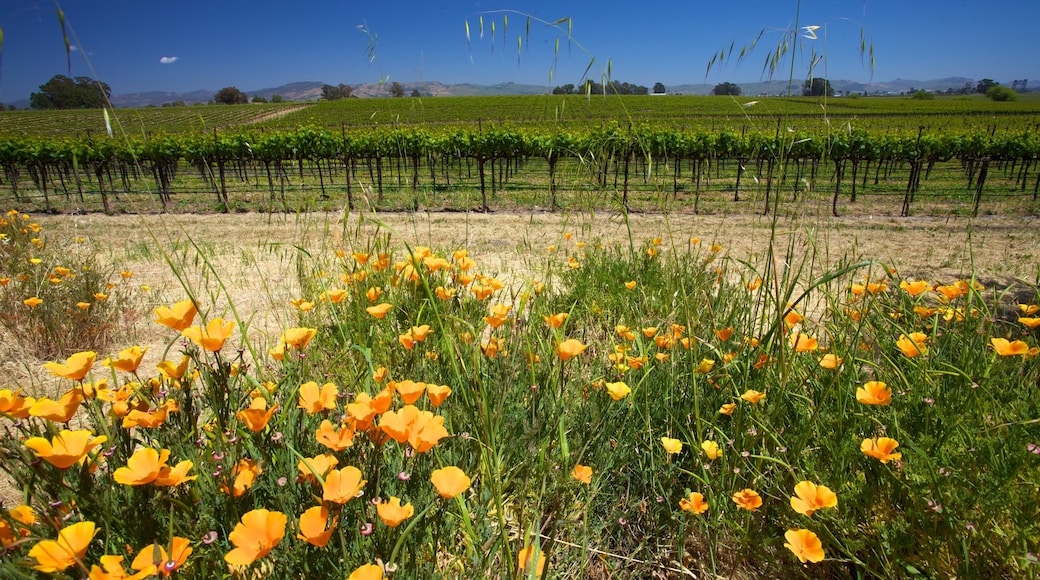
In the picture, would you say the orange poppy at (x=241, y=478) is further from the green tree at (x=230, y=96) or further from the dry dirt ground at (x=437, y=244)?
the green tree at (x=230, y=96)

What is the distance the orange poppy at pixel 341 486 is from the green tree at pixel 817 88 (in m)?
1.75

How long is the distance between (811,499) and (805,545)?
105 mm

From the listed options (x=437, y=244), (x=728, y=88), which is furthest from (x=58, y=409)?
(x=437, y=244)

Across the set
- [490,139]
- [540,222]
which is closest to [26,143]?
[490,139]

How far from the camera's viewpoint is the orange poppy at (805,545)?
1.16m

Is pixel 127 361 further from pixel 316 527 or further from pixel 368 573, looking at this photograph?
pixel 368 573

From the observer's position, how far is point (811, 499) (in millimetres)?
1224

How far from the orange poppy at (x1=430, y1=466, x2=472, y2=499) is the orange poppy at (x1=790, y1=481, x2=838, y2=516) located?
0.75m

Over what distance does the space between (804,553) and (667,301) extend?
1700 millimetres

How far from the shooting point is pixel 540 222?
36.7 ft

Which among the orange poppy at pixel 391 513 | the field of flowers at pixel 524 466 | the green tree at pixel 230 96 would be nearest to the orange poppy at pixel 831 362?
the field of flowers at pixel 524 466

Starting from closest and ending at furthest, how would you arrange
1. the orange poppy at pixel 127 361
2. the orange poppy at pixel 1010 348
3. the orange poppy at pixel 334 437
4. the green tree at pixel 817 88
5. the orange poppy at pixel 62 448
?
1. the orange poppy at pixel 62 448
2. the orange poppy at pixel 334 437
3. the orange poppy at pixel 127 361
4. the orange poppy at pixel 1010 348
5. the green tree at pixel 817 88

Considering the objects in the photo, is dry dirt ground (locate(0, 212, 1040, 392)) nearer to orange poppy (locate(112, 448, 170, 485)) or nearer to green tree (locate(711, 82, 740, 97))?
green tree (locate(711, 82, 740, 97))

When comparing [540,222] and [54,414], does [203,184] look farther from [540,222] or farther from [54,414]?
[54,414]
